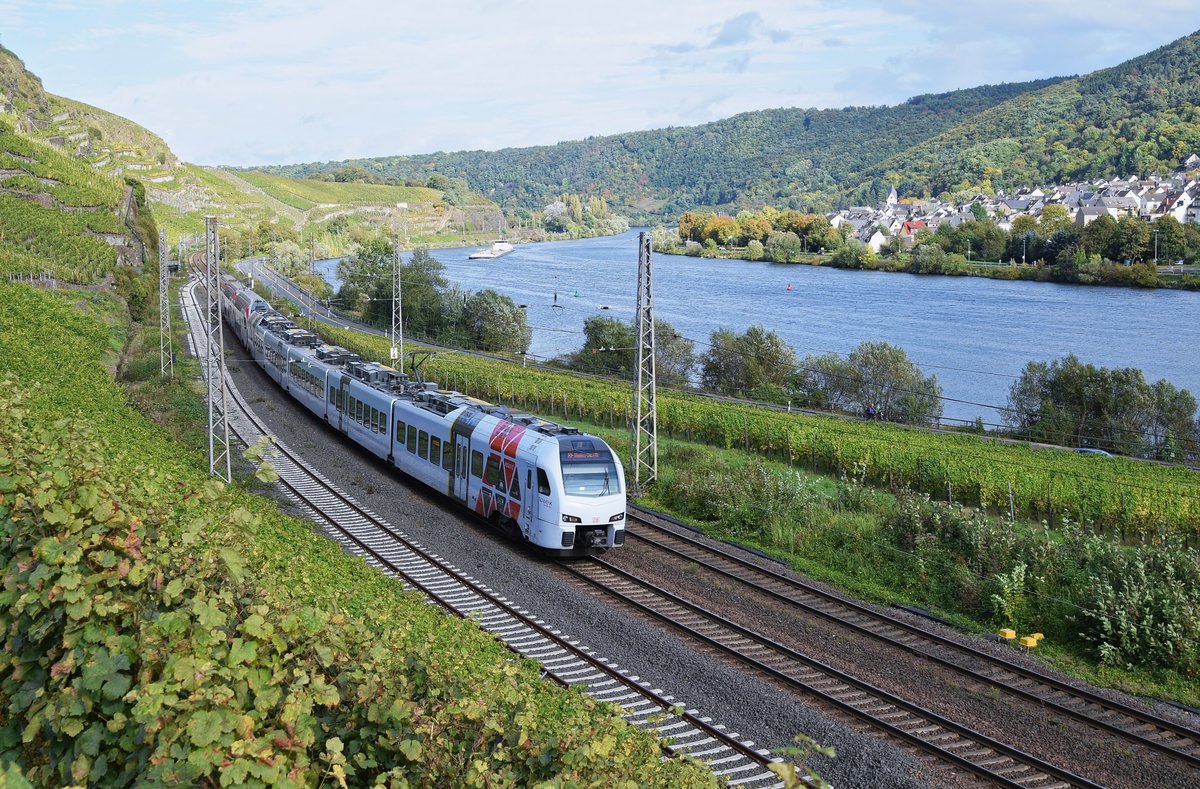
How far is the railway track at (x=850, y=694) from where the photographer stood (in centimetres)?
1173

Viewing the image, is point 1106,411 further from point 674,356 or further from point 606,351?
point 606,351

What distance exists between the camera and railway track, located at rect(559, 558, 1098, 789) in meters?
11.7

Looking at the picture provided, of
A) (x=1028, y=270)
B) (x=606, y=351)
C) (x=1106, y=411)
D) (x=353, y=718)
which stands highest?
(x=1028, y=270)

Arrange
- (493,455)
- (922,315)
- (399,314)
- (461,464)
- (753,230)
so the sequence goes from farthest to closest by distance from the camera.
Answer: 1. (753,230)
2. (922,315)
3. (399,314)
4. (461,464)
5. (493,455)

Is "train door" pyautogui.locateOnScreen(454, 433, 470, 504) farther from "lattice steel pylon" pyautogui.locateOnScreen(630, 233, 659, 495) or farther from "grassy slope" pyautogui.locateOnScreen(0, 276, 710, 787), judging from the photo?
"grassy slope" pyautogui.locateOnScreen(0, 276, 710, 787)

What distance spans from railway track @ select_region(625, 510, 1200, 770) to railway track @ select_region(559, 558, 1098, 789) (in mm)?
1745

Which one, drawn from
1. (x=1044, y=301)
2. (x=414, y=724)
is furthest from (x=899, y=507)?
(x=1044, y=301)

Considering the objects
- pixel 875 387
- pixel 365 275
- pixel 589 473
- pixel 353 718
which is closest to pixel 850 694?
pixel 589 473

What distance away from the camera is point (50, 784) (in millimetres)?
5102

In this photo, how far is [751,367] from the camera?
49.5m

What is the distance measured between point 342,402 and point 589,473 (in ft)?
45.5

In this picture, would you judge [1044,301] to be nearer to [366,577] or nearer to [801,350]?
[801,350]

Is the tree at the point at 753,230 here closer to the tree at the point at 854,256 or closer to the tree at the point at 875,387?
the tree at the point at 854,256

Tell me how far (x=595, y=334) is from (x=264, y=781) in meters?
51.2
